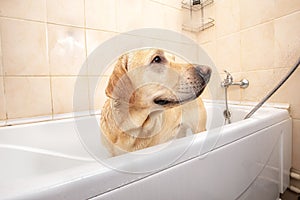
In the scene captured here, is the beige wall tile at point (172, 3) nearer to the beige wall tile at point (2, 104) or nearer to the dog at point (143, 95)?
the dog at point (143, 95)

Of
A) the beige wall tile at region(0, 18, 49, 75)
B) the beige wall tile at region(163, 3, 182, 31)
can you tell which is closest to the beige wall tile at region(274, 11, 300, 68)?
the beige wall tile at region(163, 3, 182, 31)

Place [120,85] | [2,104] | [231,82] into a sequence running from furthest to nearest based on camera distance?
[231,82] < [2,104] < [120,85]

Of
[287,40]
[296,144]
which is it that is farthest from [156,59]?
[296,144]

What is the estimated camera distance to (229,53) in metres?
1.28

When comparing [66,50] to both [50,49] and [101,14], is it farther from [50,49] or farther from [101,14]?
[101,14]

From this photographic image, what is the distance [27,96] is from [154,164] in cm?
83

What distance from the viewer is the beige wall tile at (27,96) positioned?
0.83 metres

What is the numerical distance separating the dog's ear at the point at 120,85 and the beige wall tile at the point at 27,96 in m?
0.53

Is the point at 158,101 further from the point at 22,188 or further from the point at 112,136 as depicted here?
the point at 22,188

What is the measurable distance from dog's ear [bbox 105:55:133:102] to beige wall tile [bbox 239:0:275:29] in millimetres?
983

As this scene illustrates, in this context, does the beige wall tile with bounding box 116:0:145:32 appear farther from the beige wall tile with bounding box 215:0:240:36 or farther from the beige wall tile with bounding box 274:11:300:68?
the beige wall tile with bounding box 274:11:300:68

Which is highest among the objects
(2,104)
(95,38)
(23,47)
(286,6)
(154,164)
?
(286,6)

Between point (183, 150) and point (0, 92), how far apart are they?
0.90m

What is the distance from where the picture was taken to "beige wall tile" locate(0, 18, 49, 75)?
0.81 metres
